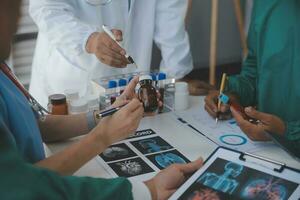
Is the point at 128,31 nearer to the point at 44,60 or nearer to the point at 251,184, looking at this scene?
the point at 44,60

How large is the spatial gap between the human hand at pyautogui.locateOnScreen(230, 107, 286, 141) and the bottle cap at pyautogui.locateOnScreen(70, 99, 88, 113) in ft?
1.72

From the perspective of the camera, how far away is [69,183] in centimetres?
82

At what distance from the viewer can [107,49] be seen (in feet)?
4.99

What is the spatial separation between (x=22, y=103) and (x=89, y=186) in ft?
0.96

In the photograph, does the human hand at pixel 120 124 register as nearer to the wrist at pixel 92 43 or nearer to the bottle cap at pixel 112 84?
the bottle cap at pixel 112 84

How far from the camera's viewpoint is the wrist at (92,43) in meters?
1.58

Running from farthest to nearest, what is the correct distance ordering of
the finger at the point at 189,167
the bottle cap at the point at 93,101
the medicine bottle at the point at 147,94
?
the bottle cap at the point at 93,101
the medicine bottle at the point at 147,94
the finger at the point at 189,167

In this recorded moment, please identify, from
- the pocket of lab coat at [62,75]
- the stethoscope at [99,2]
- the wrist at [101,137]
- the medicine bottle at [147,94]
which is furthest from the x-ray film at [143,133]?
the stethoscope at [99,2]

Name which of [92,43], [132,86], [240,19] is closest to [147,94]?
[132,86]

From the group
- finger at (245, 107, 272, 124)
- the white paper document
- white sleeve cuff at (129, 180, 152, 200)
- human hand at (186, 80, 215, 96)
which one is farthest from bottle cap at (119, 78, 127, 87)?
white sleeve cuff at (129, 180, 152, 200)

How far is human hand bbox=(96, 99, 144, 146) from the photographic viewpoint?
111 cm

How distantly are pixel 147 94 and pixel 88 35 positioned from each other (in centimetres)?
38

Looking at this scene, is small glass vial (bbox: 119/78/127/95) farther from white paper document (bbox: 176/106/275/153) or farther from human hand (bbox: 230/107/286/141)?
human hand (bbox: 230/107/286/141)

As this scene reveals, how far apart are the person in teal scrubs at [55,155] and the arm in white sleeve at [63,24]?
41 cm
